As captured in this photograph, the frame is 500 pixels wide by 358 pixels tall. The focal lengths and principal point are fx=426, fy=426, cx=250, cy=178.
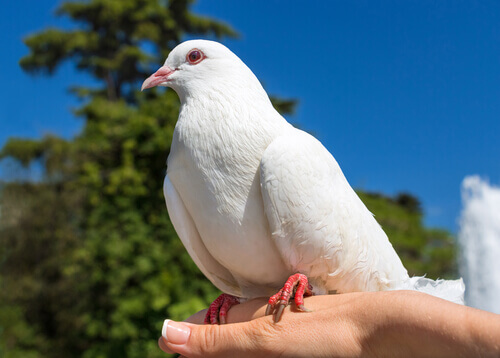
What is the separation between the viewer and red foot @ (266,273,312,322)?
2046mm

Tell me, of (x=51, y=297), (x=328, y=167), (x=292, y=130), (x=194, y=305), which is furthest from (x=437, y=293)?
(x=51, y=297)

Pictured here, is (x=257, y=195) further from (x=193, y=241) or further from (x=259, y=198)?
(x=193, y=241)

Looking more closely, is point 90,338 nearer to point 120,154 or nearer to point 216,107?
point 120,154

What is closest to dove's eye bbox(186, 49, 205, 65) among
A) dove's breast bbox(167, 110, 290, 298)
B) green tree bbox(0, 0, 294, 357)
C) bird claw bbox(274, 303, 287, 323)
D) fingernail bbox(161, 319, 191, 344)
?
dove's breast bbox(167, 110, 290, 298)

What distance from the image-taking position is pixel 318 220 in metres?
2.07

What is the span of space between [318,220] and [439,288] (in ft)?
3.10

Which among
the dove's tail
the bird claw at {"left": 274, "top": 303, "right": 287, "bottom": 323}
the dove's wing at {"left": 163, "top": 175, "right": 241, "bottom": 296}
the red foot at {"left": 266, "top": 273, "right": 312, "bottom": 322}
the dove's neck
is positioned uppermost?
the dove's neck


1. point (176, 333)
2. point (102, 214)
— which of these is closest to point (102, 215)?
point (102, 214)

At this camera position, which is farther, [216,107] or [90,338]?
[90,338]

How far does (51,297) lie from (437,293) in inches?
412

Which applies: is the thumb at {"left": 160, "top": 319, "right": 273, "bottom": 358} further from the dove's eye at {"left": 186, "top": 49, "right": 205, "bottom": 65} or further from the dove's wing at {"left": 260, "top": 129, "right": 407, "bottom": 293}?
the dove's eye at {"left": 186, "top": 49, "right": 205, "bottom": 65}

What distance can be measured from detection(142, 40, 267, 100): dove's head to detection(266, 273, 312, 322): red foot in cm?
101

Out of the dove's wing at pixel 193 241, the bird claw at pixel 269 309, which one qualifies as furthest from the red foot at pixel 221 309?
the bird claw at pixel 269 309

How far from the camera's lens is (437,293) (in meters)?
2.42
